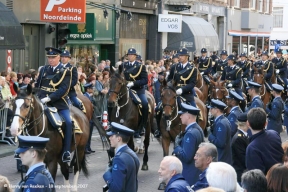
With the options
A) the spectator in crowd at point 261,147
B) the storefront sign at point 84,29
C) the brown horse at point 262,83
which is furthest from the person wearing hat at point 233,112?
the storefront sign at point 84,29

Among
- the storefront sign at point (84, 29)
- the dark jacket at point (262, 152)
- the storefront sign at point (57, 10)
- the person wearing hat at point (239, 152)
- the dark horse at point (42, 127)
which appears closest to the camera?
the dark jacket at point (262, 152)

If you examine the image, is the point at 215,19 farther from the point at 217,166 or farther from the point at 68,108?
the point at 217,166

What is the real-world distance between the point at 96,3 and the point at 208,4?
17.0m

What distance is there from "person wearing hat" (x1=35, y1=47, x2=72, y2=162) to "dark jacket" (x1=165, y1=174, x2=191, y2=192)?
5.38 meters

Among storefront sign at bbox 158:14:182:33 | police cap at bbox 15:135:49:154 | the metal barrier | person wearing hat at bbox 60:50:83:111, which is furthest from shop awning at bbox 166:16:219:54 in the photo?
police cap at bbox 15:135:49:154

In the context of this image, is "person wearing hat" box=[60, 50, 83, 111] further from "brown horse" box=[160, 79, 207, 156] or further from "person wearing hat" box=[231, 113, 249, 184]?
"person wearing hat" box=[231, 113, 249, 184]

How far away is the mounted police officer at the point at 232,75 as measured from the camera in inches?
915

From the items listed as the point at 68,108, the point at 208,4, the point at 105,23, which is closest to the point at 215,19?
the point at 208,4

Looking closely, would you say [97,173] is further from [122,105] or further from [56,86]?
[56,86]

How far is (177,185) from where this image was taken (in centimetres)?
740

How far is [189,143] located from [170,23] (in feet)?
93.9

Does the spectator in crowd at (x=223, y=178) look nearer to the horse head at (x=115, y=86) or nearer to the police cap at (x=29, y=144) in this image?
the police cap at (x=29, y=144)

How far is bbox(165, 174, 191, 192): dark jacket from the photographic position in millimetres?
7363

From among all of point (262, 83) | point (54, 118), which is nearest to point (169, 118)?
point (54, 118)
